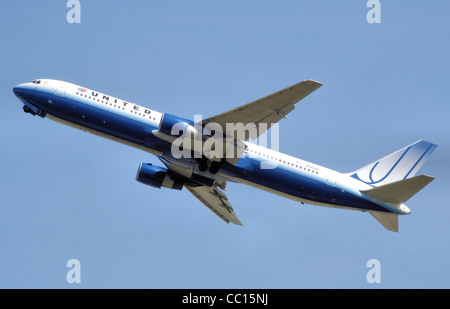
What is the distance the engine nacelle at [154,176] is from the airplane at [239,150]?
23 centimetres

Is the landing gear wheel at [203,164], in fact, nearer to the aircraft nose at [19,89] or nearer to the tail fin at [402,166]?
the tail fin at [402,166]

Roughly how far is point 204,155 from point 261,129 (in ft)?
15.1

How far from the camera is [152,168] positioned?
51906mm

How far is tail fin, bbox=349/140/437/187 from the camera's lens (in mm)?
51219

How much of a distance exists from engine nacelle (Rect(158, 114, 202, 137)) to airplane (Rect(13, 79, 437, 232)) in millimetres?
53

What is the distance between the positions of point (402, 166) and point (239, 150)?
43.8 ft

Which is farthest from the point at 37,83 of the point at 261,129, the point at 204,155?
the point at 261,129

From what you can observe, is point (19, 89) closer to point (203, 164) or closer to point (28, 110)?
point (28, 110)

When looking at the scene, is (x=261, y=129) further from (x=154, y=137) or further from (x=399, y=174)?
(x=399, y=174)

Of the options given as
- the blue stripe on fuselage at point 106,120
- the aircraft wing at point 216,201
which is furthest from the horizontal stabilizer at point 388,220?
the blue stripe on fuselage at point 106,120

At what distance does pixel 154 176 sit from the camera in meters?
51.8

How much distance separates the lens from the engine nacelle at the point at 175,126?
44.9 metres

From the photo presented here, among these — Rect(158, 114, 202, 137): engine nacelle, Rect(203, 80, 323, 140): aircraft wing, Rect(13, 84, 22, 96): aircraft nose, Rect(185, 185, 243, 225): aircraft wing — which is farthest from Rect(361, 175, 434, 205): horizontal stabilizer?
Rect(13, 84, 22, 96): aircraft nose

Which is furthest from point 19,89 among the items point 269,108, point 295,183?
point 295,183
